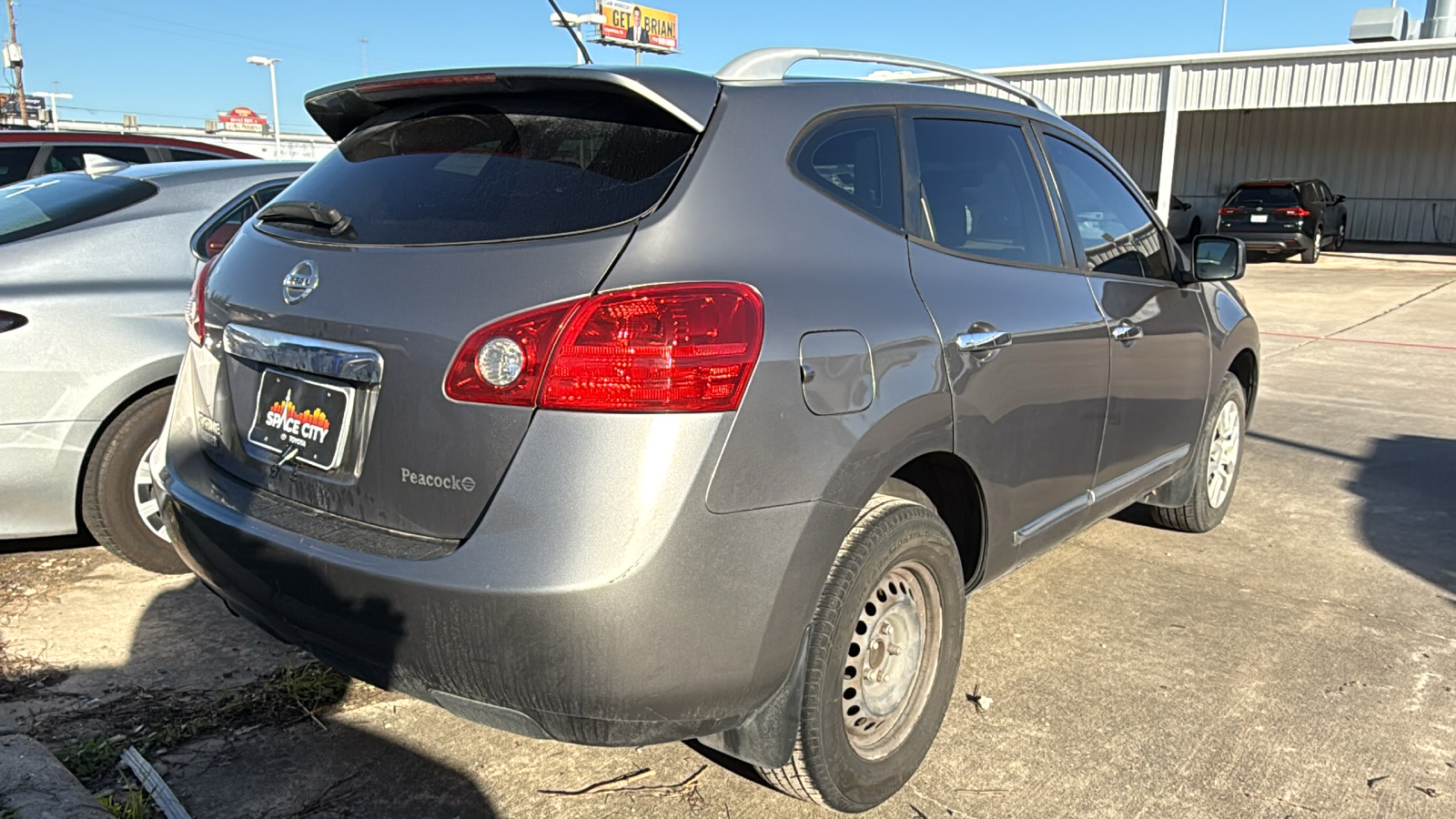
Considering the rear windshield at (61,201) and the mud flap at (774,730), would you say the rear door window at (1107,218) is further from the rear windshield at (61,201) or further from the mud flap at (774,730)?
the rear windshield at (61,201)

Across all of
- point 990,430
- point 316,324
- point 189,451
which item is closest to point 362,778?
point 189,451

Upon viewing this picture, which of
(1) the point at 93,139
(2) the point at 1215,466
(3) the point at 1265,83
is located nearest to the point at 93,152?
(1) the point at 93,139

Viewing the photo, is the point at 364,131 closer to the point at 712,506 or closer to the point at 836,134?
the point at 836,134

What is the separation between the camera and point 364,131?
2760 mm

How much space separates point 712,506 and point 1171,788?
158cm

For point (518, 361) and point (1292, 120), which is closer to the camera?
point (518, 361)

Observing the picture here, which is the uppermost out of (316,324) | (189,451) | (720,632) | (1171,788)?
(316,324)

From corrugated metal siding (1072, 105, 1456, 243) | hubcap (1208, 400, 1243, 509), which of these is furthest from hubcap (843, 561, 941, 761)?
corrugated metal siding (1072, 105, 1456, 243)

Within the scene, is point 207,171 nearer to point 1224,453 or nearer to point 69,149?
point 69,149

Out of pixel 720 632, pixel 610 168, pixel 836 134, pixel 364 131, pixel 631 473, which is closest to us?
pixel 631 473

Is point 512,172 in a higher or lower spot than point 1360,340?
higher

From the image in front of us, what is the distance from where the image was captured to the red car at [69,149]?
6.50 m

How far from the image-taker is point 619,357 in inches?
78.7

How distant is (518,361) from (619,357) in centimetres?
20
